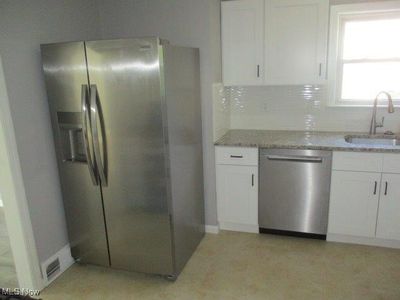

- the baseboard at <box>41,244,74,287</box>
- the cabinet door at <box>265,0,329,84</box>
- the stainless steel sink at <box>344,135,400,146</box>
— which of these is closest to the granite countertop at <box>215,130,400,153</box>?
the stainless steel sink at <box>344,135,400,146</box>

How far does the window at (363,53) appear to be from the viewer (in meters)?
2.90

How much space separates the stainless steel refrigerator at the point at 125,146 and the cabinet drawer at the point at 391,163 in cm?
159

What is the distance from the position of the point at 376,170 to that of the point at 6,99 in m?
2.83

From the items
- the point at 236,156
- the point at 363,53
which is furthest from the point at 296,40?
the point at 236,156

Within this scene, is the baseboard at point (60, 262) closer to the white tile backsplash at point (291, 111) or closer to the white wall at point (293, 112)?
the white tile backsplash at point (291, 111)

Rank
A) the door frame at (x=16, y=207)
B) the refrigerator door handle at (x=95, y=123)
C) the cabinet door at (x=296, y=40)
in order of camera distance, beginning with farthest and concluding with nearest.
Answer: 1. the cabinet door at (x=296, y=40)
2. the refrigerator door handle at (x=95, y=123)
3. the door frame at (x=16, y=207)

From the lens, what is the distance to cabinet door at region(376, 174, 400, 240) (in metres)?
2.62

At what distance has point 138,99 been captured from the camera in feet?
7.07

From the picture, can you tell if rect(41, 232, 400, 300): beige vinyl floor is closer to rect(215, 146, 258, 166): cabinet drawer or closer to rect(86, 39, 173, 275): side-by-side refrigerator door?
rect(86, 39, 173, 275): side-by-side refrigerator door

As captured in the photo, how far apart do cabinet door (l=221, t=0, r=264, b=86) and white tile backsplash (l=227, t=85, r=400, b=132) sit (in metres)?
0.30

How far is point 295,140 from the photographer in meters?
2.94

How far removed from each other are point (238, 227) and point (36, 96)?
2.14m

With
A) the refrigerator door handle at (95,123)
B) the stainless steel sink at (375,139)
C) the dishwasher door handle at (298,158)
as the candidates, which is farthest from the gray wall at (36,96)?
the stainless steel sink at (375,139)

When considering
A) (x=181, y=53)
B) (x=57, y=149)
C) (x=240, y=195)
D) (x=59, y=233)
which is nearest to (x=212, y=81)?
(x=181, y=53)
